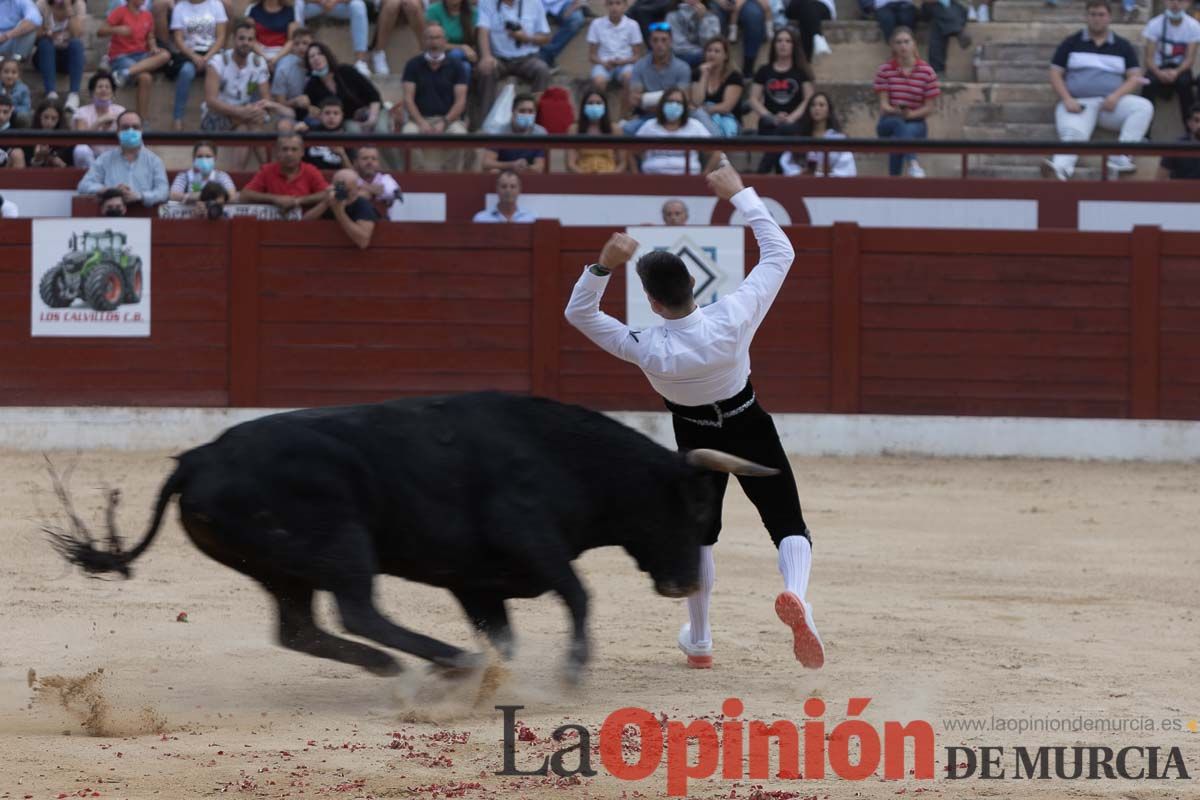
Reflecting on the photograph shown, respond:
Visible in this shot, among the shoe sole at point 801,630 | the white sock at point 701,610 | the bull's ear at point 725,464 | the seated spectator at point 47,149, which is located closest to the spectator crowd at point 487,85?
the seated spectator at point 47,149

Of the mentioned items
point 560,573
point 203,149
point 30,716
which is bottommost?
point 30,716

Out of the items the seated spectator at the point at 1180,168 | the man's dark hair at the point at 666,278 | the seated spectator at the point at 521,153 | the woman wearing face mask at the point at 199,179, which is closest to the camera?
the man's dark hair at the point at 666,278

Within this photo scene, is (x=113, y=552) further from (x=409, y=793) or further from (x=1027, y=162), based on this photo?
(x=1027, y=162)

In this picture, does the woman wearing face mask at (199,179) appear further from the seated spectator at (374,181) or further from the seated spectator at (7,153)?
the seated spectator at (7,153)

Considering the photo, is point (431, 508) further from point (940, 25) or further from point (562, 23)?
point (940, 25)

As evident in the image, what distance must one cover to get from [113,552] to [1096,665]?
285cm

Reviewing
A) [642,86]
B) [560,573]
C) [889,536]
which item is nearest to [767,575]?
[889,536]

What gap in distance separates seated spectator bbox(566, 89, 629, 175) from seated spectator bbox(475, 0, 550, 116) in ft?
3.31

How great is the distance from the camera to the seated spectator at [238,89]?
11.0 m

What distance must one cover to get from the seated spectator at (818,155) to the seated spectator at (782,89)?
133mm

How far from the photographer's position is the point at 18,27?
11547 millimetres

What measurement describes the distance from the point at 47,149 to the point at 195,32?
1668mm

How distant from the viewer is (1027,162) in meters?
11.7

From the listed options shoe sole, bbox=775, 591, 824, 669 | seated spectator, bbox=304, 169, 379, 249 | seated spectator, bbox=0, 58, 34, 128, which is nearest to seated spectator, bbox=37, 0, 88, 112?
seated spectator, bbox=0, 58, 34, 128
